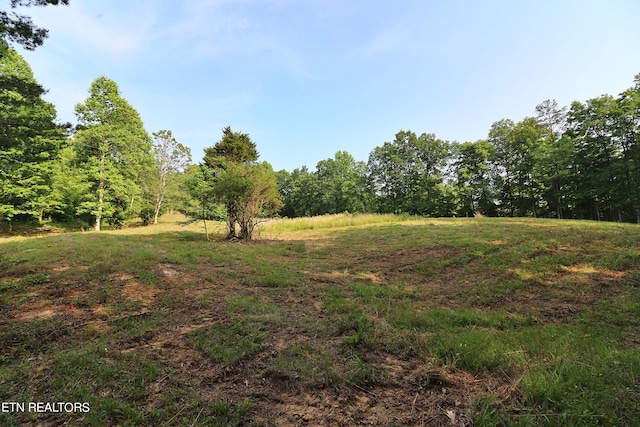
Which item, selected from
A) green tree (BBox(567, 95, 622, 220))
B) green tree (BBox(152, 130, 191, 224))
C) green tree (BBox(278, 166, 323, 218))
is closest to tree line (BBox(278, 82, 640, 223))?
green tree (BBox(567, 95, 622, 220))

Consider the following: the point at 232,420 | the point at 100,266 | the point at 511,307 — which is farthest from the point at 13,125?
the point at 511,307

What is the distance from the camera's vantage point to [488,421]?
1.83 m

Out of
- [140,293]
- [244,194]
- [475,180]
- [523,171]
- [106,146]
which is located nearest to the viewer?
[140,293]

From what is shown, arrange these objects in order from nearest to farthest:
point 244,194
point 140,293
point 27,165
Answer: point 140,293, point 244,194, point 27,165

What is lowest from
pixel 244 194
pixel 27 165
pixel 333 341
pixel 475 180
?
pixel 333 341

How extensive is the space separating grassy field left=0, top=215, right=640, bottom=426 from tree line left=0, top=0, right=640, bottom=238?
6319mm

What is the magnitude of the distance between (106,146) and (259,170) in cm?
1665

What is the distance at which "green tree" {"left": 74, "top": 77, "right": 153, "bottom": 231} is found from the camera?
800 inches

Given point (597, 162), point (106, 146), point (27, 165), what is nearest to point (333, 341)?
point (27, 165)

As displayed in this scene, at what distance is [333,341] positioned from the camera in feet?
10.3

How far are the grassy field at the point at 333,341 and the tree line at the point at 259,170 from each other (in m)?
6.32

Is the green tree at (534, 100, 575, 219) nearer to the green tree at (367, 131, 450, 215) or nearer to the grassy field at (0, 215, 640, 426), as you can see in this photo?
the green tree at (367, 131, 450, 215)

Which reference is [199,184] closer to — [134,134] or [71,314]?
[71,314]

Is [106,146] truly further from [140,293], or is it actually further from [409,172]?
[409,172]
